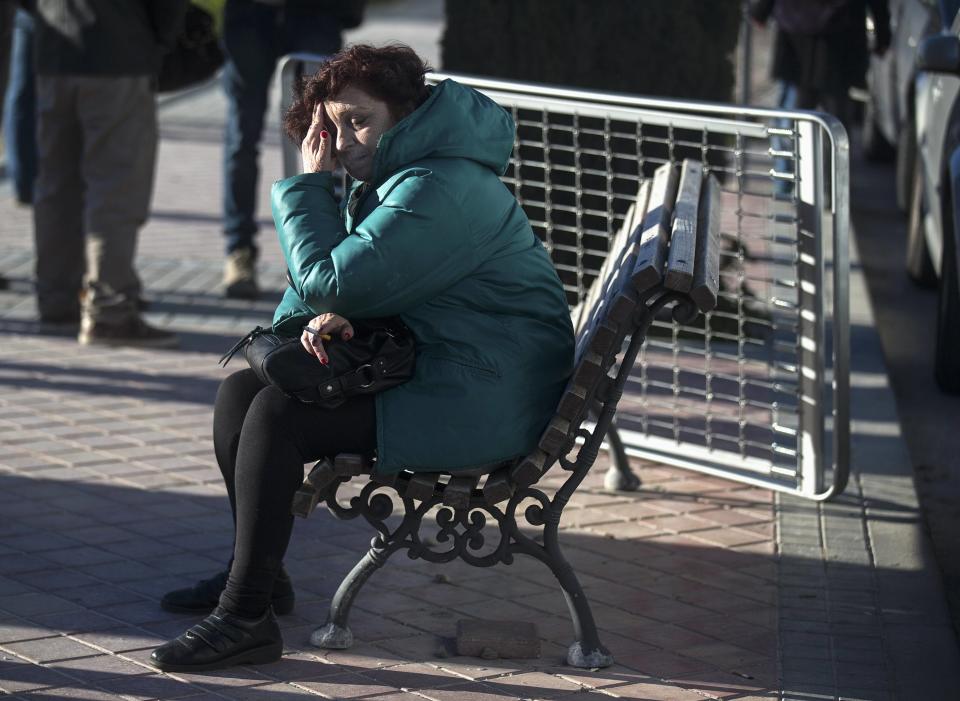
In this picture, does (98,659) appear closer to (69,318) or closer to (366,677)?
(366,677)

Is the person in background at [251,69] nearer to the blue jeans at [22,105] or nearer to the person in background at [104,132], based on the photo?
the person in background at [104,132]

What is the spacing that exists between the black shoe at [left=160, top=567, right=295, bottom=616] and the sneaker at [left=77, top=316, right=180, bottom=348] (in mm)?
3040

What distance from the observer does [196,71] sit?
25.2ft

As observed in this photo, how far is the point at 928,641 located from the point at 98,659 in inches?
81.6

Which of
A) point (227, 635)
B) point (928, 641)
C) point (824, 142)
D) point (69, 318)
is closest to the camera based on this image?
point (227, 635)

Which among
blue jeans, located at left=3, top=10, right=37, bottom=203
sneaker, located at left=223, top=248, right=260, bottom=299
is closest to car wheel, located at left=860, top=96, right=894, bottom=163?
sneaker, located at left=223, top=248, right=260, bottom=299

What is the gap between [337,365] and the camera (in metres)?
3.65

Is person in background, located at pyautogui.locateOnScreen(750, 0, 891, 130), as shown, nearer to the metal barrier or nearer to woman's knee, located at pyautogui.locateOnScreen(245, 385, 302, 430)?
the metal barrier

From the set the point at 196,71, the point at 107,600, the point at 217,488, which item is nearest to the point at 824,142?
the point at 217,488

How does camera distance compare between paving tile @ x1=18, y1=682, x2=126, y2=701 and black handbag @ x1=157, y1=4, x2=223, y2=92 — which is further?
black handbag @ x1=157, y1=4, x2=223, y2=92

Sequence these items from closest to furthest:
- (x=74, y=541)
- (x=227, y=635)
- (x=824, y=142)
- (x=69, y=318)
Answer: (x=227, y=635)
(x=74, y=541)
(x=824, y=142)
(x=69, y=318)

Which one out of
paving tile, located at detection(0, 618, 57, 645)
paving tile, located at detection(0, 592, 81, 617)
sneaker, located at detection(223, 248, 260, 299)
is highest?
sneaker, located at detection(223, 248, 260, 299)

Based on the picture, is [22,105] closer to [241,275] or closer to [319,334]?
[241,275]

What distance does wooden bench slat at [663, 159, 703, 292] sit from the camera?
11.9 ft
